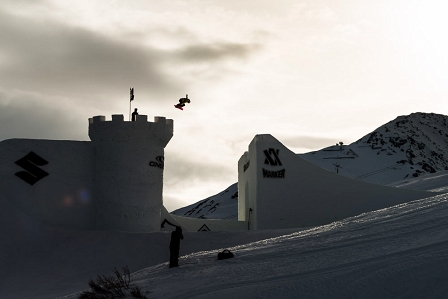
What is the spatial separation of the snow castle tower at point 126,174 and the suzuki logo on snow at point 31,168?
236 cm

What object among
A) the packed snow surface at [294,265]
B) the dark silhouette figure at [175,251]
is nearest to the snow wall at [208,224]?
the packed snow surface at [294,265]

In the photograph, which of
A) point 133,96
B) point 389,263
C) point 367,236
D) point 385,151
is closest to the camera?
point 389,263

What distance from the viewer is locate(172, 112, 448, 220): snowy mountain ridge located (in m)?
90.2

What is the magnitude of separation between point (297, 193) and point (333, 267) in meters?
18.6

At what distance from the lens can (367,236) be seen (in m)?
16.2

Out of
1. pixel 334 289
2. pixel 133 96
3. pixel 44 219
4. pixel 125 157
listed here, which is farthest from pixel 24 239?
pixel 334 289

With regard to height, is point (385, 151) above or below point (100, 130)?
above

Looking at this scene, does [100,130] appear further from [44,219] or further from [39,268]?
[39,268]

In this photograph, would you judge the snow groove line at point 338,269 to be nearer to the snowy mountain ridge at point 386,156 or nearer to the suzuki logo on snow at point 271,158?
the suzuki logo on snow at point 271,158

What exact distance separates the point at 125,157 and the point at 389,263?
56.3 ft

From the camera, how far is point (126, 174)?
28172mm

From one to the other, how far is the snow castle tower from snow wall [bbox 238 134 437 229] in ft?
18.7

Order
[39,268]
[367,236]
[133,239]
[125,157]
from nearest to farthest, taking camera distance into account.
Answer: [367,236], [39,268], [133,239], [125,157]

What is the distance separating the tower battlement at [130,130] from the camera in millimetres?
28312
